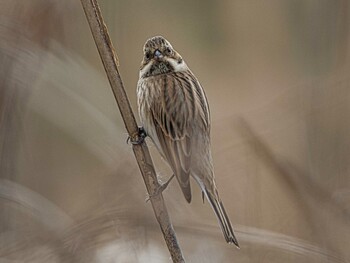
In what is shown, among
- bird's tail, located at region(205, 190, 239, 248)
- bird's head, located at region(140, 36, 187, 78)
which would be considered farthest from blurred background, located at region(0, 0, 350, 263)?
bird's head, located at region(140, 36, 187, 78)

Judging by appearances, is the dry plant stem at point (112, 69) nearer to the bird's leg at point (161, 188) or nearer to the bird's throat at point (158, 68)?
the bird's leg at point (161, 188)

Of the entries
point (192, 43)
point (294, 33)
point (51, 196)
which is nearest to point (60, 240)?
point (51, 196)

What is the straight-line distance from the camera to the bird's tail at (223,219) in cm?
221

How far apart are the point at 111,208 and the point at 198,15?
280 cm

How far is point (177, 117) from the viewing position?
278 centimetres

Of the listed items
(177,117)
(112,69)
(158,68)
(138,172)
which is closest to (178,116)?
(177,117)

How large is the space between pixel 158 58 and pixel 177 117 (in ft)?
0.92

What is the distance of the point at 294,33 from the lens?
12.9 feet

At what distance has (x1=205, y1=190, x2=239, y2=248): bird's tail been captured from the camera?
2.21m

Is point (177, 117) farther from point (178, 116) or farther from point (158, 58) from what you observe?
point (158, 58)

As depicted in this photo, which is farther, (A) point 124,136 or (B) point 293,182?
(A) point 124,136

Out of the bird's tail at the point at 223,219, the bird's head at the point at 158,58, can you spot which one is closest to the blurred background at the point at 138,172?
the bird's tail at the point at 223,219

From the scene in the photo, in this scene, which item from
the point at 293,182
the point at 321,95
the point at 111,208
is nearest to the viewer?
the point at 293,182

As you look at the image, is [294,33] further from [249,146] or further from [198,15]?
[249,146]
